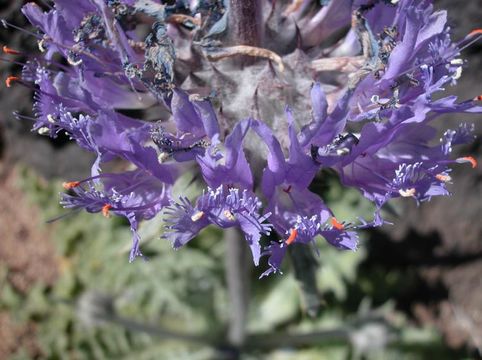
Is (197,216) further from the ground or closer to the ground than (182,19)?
closer to the ground

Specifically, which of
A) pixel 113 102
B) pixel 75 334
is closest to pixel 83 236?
pixel 75 334

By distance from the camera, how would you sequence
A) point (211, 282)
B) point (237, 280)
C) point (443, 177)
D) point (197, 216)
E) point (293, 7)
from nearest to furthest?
point (197, 216) < point (443, 177) < point (293, 7) < point (237, 280) < point (211, 282)

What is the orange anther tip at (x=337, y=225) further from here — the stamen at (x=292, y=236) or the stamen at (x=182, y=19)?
the stamen at (x=182, y=19)

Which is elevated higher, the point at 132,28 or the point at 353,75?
the point at 132,28

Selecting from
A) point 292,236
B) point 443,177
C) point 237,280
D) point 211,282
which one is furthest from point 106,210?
point 211,282

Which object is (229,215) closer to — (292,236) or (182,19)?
(292,236)

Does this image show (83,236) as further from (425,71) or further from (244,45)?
(425,71)
